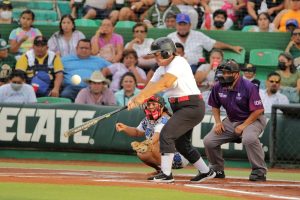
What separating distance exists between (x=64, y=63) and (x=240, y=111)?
5496 mm

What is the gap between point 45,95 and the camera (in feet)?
51.2

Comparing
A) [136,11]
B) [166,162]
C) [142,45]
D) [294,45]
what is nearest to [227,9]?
[136,11]

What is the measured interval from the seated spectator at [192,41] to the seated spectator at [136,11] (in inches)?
57.2

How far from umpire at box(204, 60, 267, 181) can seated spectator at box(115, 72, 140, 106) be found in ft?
11.7

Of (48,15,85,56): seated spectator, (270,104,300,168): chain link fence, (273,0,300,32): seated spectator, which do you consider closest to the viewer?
(270,104,300,168): chain link fence

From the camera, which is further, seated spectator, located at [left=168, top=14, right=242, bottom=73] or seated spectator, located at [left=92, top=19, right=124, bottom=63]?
seated spectator, located at [left=92, top=19, right=124, bottom=63]

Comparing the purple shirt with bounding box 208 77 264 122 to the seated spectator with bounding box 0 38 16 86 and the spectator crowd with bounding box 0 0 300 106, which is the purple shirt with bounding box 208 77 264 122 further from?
the seated spectator with bounding box 0 38 16 86

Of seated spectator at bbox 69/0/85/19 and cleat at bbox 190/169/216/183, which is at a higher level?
seated spectator at bbox 69/0/85/19

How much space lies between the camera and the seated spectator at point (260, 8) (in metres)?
17.2

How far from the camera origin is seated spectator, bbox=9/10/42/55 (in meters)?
16.5

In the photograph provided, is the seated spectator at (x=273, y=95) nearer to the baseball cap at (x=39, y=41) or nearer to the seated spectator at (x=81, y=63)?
the seated spectator at (x=81, y=63)

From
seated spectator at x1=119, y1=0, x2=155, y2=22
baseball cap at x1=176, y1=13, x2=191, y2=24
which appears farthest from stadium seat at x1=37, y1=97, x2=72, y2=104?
seated spectator at x1=119, y1=0, x2=155, y2=22

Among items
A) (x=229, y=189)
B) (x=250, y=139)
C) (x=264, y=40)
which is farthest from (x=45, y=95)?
(x=229, y=189)

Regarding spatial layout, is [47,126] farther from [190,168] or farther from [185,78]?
[185,78]
